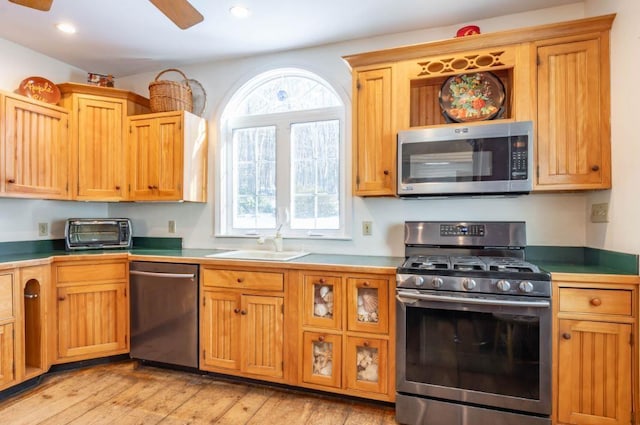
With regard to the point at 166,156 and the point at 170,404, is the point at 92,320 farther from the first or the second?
the point at 166,156

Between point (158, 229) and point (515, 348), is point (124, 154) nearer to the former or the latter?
point (158, 229)

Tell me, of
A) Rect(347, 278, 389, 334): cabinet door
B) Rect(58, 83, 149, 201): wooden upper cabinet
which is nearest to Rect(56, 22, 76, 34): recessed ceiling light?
Rect(58, 83, 149, 201): wooden upper cabinet

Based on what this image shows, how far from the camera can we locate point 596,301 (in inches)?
69.2

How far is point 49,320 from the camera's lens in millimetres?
2533

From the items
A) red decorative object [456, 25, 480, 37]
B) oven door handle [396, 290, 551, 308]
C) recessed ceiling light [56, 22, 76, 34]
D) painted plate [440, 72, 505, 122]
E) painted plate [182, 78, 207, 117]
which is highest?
recessed ceiling light [56, 22, 76, 34]

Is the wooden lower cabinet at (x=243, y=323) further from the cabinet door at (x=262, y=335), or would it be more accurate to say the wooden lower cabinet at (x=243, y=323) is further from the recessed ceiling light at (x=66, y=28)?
the recessed ceiling light at (x=66, y=28)

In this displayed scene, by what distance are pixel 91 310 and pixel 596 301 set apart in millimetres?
3296

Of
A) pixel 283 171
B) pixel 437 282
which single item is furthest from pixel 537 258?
pixel 283 171

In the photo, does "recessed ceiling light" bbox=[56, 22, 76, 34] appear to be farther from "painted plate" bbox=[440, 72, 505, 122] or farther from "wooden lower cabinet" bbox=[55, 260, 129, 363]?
"painted plate" bbox=[440, 72, 505, 122]

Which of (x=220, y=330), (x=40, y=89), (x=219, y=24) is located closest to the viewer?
(x=220, y=330)

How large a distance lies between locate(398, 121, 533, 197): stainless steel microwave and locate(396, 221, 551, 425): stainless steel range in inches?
18.6

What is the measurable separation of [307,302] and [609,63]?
2.27 metres

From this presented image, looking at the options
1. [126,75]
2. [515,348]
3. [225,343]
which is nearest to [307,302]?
[225,343]

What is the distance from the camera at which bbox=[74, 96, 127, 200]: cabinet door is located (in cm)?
298
